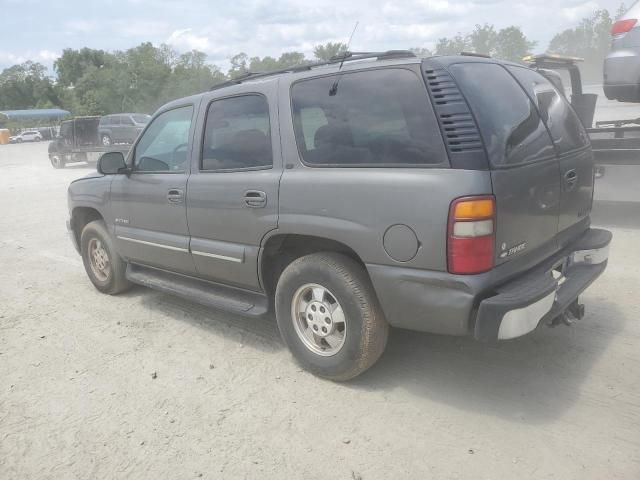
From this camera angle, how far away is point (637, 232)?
640cm

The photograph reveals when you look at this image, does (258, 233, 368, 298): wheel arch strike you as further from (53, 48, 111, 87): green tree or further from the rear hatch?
(53, 48, 111, 87): green tree

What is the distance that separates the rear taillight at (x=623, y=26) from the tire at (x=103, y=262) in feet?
20.9

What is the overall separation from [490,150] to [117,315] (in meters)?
3.58

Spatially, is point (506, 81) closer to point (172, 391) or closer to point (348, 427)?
point (348, 427)

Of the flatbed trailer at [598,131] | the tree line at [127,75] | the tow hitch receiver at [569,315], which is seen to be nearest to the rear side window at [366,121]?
the tow hitch receiver at [569,315]

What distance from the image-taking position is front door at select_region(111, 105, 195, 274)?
415 cm

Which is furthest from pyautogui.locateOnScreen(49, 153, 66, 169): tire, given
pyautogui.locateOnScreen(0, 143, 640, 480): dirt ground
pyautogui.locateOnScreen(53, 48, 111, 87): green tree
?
pyautogui.locateOnScreen(53, 48, 111, 87): green tree

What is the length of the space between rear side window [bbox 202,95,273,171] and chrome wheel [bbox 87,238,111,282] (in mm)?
1938

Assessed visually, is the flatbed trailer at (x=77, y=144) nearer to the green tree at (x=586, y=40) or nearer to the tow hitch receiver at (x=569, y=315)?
the tow hitch receiver at (x=569, y=315)

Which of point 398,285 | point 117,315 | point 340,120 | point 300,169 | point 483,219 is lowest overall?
point 117,315

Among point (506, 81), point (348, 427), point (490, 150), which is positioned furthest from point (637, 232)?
point (348, 427)

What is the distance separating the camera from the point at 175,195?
13.5 feet

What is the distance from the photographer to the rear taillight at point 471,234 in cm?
264

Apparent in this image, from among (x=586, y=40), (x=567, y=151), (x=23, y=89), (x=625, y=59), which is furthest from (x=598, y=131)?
(x=586, y=40)
